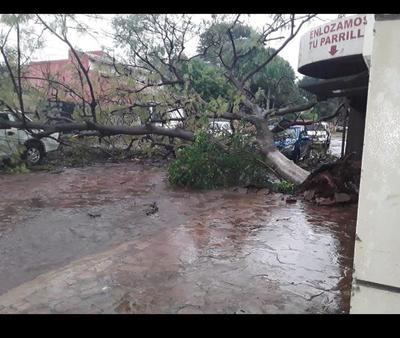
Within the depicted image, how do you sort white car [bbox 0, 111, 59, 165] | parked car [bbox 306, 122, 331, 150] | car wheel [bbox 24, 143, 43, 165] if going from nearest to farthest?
1. white car [bbox 0, 111, 59, 165]
2. car wheel [bbox 24, 143, 43, 165]
3. parked car [bbox 306, 122, 331, 150]

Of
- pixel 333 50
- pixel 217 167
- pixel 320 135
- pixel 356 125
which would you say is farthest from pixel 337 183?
pixel 320 135

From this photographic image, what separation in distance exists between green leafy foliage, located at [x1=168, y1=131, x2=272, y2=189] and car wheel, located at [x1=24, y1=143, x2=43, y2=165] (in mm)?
5494

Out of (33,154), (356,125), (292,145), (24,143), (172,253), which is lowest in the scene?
(172,253)

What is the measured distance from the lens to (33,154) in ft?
40.1

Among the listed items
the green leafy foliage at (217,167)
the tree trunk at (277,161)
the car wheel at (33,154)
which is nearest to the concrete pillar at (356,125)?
the tree trunk at (277,161)

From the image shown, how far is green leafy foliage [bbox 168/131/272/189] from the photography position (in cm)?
864

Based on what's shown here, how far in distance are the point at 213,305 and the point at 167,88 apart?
9.03 m

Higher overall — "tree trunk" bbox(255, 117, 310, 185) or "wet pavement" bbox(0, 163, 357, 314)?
"tree trunk" bbox(255, 117, 310, 185)

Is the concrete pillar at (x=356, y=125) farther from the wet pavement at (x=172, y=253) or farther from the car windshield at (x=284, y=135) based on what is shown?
the car windshield at (x=284, y=135)

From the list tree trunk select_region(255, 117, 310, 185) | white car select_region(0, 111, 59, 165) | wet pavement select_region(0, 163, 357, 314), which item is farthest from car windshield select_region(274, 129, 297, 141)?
white car select_region(0, 111, 59, 165)

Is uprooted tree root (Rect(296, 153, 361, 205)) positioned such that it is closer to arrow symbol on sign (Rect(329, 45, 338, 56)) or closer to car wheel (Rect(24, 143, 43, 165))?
arrow symbol on sign (Rect(329, 45, 338, 56))

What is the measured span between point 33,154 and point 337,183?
30.0ft

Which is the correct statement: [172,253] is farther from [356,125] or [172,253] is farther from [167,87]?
[167,87]
